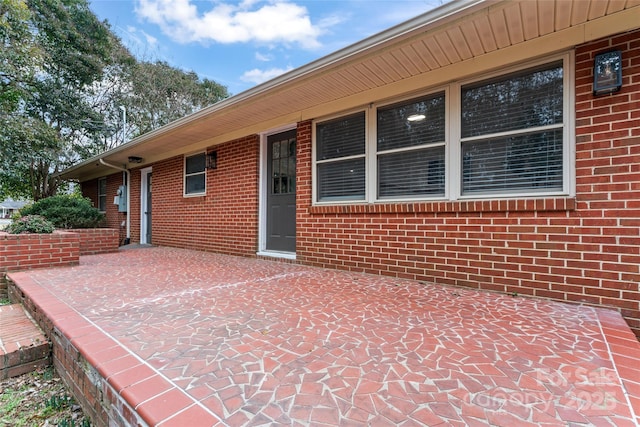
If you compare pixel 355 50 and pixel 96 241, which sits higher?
pixel 355 50

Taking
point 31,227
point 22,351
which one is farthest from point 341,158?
point 31,227

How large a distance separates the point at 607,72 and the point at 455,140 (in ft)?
4.02

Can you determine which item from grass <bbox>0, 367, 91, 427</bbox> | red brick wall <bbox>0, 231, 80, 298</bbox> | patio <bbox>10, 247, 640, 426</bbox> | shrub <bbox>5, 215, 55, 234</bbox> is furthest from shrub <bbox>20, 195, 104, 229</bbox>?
grass <bbox>0, 367, 91, 427</bbox>

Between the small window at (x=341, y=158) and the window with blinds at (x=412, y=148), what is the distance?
0.30 meters

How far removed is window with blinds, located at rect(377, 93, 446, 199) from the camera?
11.0 ft

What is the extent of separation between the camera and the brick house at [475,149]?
2.38 m

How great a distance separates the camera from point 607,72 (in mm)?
2389

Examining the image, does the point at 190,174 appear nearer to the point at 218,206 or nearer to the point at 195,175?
the point at 195,175

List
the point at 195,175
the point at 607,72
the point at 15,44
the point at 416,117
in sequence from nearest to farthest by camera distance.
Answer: the point at 607,72 < the point at 416,117 < the point at 195,175 < the point at 15,44

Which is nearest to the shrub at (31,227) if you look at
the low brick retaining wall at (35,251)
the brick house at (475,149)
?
the low brick retaining wall at (35,251)

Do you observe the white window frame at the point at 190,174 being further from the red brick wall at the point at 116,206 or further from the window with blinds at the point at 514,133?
the window with blinds at the point at 514,133

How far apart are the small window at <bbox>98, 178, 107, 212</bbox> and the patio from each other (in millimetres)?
8484

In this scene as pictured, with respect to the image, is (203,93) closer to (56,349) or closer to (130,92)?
(130,92)

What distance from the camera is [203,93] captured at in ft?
51.3
